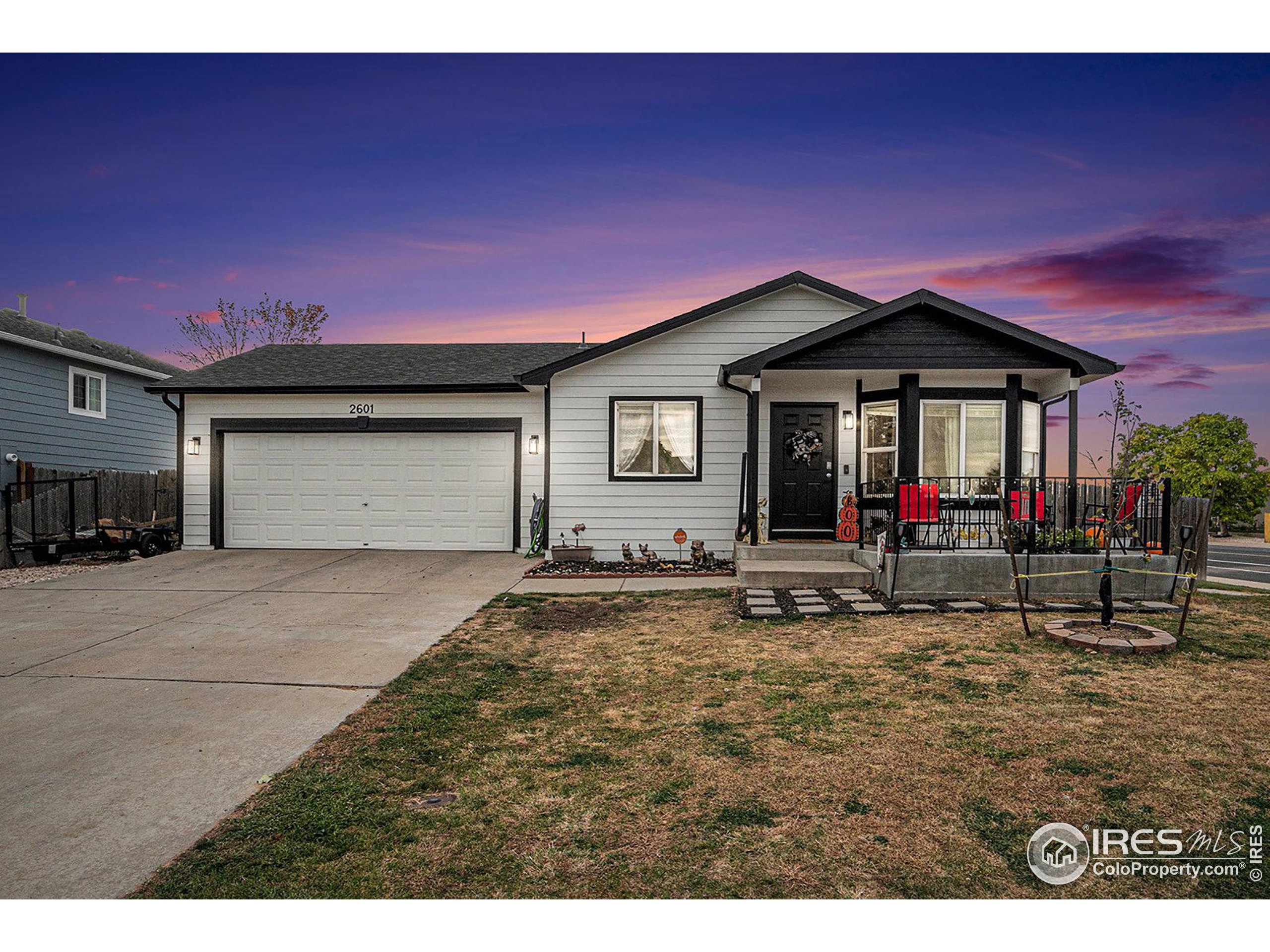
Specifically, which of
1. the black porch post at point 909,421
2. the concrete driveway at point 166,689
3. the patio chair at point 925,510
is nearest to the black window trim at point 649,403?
the concrete driveway at point 166,689

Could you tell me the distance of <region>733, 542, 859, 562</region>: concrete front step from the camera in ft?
32.5

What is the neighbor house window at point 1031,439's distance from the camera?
10680 mm

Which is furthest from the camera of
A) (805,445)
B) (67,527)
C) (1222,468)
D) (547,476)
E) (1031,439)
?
(1222,468)

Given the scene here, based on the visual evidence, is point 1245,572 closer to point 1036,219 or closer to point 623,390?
point 1036,219

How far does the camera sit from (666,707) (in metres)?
4.67

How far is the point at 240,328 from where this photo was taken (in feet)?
91.5

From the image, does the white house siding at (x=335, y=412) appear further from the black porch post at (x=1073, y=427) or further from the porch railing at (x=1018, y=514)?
the black porch post at (x=1073, y=427)

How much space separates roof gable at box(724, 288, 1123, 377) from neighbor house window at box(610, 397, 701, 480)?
199 cm

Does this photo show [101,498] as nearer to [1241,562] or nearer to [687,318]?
[687,318]

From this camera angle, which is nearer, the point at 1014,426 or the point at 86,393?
the point at 1014,426

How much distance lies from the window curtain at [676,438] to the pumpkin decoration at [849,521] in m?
2.64

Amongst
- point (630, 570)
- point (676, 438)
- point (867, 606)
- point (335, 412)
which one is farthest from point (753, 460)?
point (335, 412)

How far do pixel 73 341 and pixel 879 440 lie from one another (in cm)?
1997

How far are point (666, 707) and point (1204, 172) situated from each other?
1337cm
